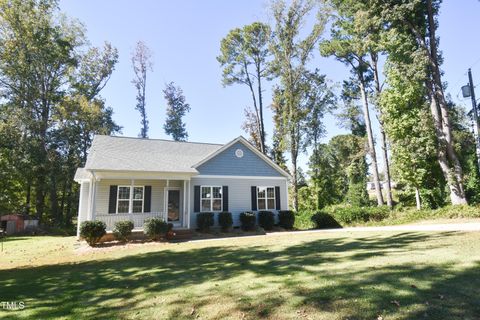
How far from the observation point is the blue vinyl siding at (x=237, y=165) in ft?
55.7

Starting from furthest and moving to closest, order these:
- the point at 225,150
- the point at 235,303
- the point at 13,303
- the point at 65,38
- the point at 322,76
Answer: the point at 65,38, the point at 322,76, the point at 225,150, the point at 13,303, the point at 235,303

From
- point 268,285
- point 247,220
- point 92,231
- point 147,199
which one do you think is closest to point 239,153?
point 247,220

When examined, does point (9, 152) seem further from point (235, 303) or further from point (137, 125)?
point (235, 303)

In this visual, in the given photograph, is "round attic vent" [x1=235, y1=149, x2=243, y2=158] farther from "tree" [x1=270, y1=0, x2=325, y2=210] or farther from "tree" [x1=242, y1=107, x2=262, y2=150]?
"tree" [x1=242, y1=107, x2=262, y2=150]

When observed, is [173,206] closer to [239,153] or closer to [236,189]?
[236,189]

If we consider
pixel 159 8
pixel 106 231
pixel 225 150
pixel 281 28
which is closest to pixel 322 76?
pixel 281 28

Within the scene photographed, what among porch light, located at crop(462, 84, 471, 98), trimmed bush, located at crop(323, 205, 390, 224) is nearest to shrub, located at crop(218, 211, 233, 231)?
trimmed bush, located at crop(323, 205, 390, 224)

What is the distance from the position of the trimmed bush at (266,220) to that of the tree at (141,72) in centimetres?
2320

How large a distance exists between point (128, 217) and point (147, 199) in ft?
5.76

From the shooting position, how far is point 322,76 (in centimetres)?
2627

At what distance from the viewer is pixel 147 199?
15.3 m

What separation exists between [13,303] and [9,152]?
25442mm

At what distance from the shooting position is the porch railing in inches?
525

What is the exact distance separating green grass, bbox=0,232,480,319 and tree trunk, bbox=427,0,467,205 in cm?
918
